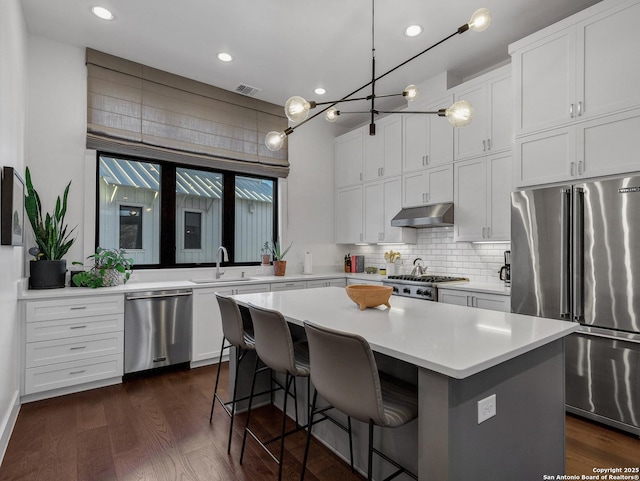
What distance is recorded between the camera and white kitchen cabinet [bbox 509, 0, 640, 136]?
249 cm

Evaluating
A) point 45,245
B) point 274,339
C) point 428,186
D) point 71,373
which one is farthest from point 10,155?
point 428,186

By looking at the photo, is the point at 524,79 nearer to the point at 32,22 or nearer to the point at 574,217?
the point at 574,217

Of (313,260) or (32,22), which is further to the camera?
(313,260)

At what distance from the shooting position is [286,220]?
202 inches

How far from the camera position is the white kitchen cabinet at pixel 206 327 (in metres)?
3.76

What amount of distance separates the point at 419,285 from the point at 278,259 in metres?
1.98

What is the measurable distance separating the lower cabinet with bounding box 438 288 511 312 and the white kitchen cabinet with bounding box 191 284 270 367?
7.60ft

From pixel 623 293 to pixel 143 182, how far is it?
15.0 ft

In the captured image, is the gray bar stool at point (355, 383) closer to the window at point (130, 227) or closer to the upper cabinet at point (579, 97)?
the upper cabinet at point (579, 97)

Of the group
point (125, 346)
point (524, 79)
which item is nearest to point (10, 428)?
point (125, 346)

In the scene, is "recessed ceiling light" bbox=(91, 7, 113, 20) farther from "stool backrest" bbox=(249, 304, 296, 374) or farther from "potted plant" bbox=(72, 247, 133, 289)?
"stool backrest" bbox=(249, 304, 296, 374)

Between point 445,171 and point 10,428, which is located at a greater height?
point 445,171

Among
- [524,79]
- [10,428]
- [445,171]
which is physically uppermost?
[524,79]

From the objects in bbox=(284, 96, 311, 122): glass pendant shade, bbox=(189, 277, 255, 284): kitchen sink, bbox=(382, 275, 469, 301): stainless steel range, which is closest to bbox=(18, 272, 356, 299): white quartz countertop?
bbox=(189, 277, 255, 284): kitchen sink
